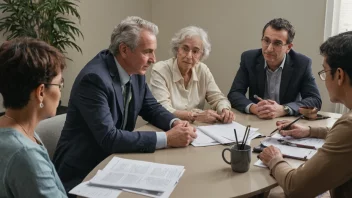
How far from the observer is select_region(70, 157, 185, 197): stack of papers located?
1.21 metres

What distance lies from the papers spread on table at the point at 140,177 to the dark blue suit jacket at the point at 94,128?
5.2 inches

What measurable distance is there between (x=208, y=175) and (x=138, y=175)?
0.26m

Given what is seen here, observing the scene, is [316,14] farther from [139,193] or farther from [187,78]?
[139,193]

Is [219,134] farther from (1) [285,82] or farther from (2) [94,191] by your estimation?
(1) [285,82]

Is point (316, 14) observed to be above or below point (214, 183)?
above

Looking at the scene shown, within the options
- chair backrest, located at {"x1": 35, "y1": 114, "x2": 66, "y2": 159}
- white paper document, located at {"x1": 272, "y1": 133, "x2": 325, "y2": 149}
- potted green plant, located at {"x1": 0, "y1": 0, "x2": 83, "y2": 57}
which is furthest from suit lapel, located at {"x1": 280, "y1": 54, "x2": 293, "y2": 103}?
potted green plant, located at {"x1": 0, "y1": 0, "x2": 83, "y2": 57}

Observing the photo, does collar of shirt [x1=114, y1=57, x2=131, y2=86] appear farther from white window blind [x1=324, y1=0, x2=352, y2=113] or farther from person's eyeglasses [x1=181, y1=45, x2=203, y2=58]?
white window blind [x1=324, y1=0, x2=352, y2=113]

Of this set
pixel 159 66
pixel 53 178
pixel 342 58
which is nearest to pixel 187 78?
pixel 159 66

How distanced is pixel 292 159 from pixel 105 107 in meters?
0.82

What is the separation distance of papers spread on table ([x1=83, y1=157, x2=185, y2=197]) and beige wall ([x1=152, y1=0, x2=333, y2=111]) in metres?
2.38

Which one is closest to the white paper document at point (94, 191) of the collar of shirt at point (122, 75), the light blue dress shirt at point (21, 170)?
the light blue dress shirt at point (21, 170)

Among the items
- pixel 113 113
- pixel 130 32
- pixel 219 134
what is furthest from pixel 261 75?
pixel 113 113

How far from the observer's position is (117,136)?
155cm

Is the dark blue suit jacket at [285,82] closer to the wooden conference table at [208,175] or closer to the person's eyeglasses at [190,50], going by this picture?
the person's eyeglasses at [190,50]
